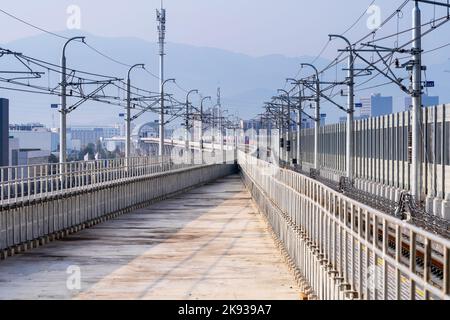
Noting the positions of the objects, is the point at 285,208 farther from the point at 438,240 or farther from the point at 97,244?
the point at 438,240

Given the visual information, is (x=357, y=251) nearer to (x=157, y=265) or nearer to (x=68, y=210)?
(x=157, y=265)

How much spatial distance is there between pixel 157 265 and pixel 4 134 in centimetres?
8277

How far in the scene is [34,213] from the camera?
1032 inches

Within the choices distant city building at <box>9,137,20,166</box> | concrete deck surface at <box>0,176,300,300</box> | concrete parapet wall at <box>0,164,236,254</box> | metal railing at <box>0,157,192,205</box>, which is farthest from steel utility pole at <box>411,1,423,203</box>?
distant city building at <box>9,137,20,166</box>

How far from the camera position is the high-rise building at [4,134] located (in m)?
96.4

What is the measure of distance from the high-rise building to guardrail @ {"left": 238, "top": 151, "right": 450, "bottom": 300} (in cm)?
7755

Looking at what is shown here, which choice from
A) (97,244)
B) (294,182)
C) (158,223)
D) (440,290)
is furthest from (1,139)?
(440,290)

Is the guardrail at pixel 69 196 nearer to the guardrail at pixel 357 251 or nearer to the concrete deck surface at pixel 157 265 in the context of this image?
the concrete deck surface at pixel 157 265

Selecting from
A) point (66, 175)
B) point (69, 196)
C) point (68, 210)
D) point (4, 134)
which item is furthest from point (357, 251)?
point (4, 134)

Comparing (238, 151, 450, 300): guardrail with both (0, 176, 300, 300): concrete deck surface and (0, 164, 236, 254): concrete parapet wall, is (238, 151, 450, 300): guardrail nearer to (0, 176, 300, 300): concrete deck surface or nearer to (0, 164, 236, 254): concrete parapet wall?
(0, 176, 300, 300): concrete deck surface

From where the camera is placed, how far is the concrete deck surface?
18109 millimetres

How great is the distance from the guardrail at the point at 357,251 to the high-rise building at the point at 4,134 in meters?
77.5

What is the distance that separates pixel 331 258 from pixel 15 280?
843 cm

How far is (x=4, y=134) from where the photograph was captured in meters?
101
